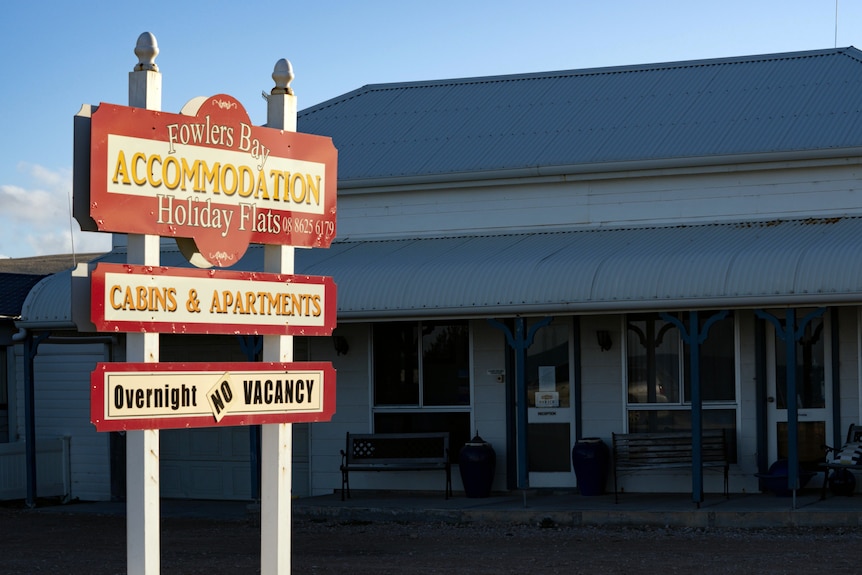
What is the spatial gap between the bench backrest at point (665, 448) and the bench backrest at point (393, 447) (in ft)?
7.41

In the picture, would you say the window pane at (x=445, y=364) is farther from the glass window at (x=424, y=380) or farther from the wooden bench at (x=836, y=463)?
the wooden bench at (x=836, y=463)

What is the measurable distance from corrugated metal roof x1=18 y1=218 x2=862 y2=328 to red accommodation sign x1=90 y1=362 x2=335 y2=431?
19.3 feet

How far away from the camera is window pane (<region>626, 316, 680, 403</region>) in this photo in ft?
49.0

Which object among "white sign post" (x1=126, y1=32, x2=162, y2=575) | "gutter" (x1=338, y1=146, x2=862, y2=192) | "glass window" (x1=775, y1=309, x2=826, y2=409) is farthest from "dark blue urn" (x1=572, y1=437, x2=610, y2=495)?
"white sign post" (x1=126, y1=32, x2=162, y2=575)

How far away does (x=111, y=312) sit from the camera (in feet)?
23.2

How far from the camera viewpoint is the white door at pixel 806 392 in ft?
46.8

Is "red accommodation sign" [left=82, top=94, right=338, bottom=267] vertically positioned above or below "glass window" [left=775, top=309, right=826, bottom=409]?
above

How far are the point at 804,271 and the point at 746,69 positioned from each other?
549cm

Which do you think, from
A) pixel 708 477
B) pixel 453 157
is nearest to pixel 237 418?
pixel 708 477

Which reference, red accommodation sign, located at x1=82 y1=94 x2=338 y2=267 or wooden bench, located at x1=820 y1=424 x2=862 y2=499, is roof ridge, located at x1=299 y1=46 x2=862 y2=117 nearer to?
wooden bench, located at x1=820 y1=424 x2=862 y2=499

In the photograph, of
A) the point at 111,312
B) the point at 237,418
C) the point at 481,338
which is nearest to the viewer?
the point at 111,312

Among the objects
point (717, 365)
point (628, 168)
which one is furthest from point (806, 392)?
point (628, 168)

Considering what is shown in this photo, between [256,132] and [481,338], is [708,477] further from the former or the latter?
[256,132]

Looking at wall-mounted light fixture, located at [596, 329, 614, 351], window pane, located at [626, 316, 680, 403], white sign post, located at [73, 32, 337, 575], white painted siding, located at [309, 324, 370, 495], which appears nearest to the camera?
white sign post, located at [73, 32, 337, 575]
